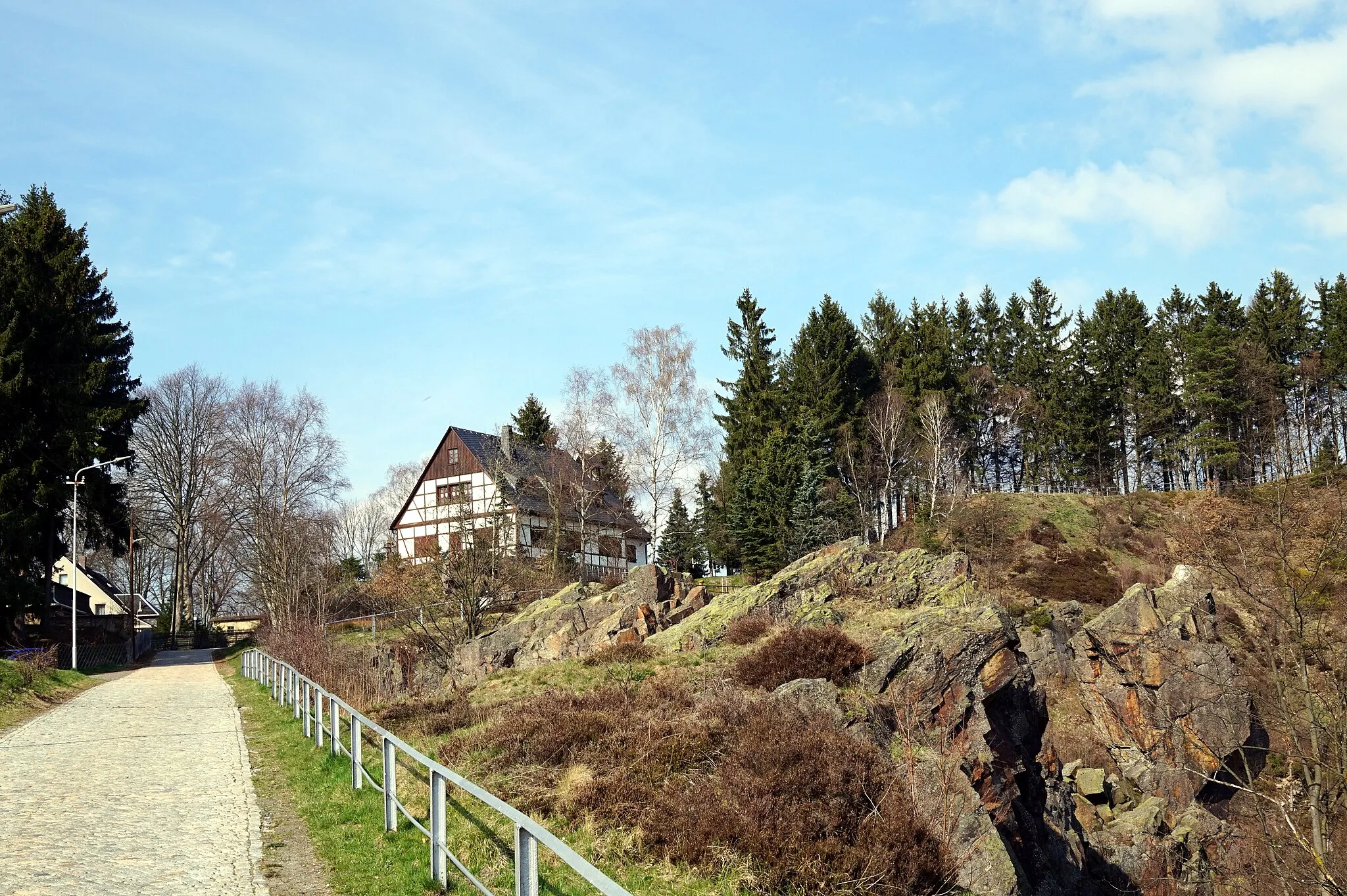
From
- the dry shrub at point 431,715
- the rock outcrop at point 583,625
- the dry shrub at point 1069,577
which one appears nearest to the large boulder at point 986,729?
the dry shrub at point 431,715

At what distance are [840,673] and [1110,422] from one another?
55.4 meters

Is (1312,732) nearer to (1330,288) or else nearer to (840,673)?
(840,673)

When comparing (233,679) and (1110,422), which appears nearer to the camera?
(233,679)

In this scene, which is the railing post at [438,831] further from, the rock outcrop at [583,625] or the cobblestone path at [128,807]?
the rock outcrop at [583,625]

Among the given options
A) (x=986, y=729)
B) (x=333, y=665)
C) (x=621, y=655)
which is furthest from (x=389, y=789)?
(x=333, y=665)

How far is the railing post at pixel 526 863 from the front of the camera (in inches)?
209

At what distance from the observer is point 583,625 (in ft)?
87.4

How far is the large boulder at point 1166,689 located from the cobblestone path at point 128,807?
863 inches

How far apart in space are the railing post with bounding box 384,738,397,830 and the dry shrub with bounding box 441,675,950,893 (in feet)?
4.93

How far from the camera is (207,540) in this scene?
59.9m

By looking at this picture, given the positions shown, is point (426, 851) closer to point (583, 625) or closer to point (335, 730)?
point (335, 730)

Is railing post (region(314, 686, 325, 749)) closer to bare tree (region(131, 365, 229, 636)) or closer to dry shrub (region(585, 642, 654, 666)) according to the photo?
dry shrub (region(585, 642, 654, 666))

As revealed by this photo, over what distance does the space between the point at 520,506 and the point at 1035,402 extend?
37179mm

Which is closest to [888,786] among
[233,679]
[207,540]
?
[233,679]
